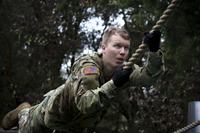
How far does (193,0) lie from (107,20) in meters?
11.7

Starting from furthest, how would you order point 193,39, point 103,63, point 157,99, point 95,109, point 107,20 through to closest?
1. point 107,20
2. point 157,99
3. point 193,39
4. point 103,63
5. point 95,109

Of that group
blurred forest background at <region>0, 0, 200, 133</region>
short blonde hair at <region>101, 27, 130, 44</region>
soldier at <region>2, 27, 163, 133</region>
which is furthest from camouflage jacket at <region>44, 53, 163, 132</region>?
blurred forest background at <region>0, 0, 200, 133</region>

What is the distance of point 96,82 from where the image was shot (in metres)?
3.85

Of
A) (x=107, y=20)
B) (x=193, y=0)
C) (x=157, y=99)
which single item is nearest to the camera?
(x=193, y=0)

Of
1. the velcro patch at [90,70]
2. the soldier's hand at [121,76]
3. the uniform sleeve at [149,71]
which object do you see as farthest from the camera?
the uniform sleeve at [149,71]

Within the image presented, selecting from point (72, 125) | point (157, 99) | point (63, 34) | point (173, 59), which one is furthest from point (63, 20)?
point (72, 125)

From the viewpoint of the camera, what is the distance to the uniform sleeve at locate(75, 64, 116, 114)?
3662 mm

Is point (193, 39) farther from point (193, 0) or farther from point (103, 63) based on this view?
point (103, 63)

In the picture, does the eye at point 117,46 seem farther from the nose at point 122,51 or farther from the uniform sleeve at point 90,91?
the uniform sleeve at point 90,91

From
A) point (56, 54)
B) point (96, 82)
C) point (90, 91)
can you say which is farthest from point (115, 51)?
point (56, 54)

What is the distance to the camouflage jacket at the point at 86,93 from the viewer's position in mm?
3688

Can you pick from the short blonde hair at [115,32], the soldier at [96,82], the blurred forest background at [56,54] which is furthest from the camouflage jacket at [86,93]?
the blurred forest background at [56,54]

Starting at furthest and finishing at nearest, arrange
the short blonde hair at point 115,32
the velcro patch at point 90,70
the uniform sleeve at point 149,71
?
1. the short blonde hair at point 115,32
2. the uniform sleeve at point 149,71
3. the velcro patch at point 90,70

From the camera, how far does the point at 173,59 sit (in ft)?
25.2
